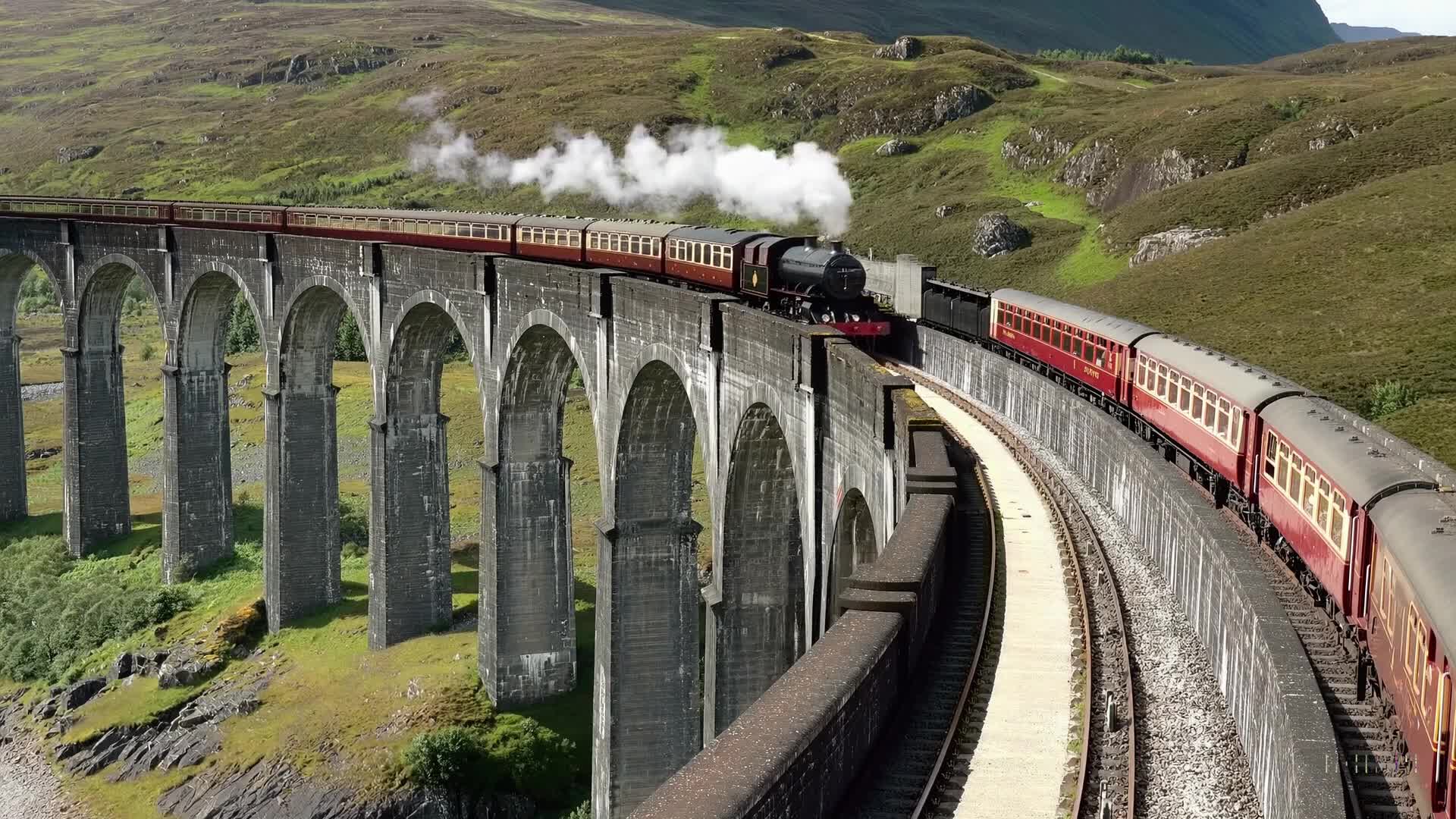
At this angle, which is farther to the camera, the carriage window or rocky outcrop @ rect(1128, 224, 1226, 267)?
rocky outcrop @ rect(1128, 224, 1226, 267)

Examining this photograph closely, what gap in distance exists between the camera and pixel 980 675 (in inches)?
603

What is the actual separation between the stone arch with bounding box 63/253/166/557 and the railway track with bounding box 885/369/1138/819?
153ft

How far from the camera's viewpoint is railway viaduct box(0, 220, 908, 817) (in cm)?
2589

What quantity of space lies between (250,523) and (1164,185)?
57.2m

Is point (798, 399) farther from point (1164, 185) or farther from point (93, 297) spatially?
point (1164, 185)

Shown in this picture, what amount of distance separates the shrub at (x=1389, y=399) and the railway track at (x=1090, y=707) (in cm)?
2378

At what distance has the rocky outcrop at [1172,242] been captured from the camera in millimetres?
67625

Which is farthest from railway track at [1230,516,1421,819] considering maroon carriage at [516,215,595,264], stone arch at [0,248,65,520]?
stone arch at [0,248,65,520]

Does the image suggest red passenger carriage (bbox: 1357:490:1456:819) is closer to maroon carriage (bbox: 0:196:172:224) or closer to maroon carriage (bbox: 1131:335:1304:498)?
maroon carriage (bbox: 1131:335:1304:498)

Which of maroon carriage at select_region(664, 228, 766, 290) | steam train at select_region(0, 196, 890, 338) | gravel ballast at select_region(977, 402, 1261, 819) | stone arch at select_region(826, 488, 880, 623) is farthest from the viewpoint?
maroon carriage at select_region(664, 228, 766, 290)

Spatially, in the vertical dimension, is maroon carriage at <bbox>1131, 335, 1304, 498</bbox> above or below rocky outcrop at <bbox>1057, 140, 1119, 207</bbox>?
below

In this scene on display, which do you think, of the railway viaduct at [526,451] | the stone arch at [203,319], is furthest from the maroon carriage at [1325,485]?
the stone arch at [203,319]

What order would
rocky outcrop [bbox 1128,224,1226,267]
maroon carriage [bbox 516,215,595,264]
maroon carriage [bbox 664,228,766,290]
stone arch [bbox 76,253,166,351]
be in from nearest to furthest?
maroon carriage [bbox 664,228,766,290]
maroon carriage [bbox 516,215,595,264]
stone arch [bbox 76,253,166,351]
rocky outcrop [bbox 1128,224,1226,267]

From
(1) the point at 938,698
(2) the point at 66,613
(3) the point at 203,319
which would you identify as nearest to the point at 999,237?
(3) the point at 203,319
